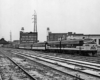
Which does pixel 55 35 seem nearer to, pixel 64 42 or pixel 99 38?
pixel 99 38

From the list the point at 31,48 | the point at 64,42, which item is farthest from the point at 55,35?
the point at 64,42

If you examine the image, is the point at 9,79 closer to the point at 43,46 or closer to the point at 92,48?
the point at 92,48

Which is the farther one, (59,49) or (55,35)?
(55,35)

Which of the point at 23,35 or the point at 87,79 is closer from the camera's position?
the point at 87,79

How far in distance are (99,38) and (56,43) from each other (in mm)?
32478

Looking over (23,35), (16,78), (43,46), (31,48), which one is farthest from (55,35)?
(16,78)

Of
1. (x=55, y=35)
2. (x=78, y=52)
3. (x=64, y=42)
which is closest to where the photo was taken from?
(x=78, y=52)

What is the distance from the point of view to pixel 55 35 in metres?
122

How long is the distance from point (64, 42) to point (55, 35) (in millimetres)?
94378

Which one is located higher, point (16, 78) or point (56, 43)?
point (56, 43)

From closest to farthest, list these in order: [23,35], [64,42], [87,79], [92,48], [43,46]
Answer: [87,79], [92,48], [64,42], [43,46], [23,35]

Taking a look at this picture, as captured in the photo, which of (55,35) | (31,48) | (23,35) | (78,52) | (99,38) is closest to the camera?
(78,52)

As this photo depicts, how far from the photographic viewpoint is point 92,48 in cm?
2222

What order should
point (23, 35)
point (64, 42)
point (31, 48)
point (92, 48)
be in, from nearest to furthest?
point (92, 48) → point (64, 42) → point (31, 48) → point (23, 35)
